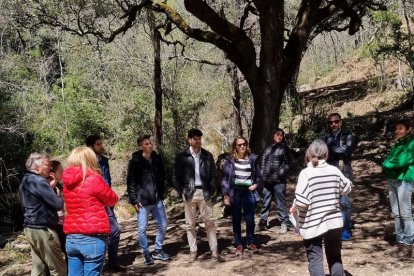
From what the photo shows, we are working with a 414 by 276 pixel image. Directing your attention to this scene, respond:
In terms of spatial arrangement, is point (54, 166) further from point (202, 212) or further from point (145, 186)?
point (202, 212)

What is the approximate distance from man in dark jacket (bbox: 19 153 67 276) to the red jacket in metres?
0.41

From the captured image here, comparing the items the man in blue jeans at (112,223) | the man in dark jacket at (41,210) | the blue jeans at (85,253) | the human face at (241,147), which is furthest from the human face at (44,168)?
the human face at (241,147)

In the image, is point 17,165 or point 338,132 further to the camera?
point 17,165

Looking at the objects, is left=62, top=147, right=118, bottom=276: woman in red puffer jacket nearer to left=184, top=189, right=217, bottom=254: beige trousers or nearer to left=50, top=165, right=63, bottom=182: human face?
left=50, top=165, right=63, bottom=182: human face

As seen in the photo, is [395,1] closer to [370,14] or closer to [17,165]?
[370,14]

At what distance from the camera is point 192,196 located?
5.89 metres

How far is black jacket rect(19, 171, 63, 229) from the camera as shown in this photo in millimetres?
4414

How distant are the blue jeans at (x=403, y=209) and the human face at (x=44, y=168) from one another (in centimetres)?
409

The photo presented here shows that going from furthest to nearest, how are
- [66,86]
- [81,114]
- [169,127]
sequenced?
[66,86] → [81,114] → [169,127]

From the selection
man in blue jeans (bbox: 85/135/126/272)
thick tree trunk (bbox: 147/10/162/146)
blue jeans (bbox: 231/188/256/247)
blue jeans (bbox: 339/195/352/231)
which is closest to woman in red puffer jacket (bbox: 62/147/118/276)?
man in blue jeans (bbox: 85/135/126/272)

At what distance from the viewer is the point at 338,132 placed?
6.33m

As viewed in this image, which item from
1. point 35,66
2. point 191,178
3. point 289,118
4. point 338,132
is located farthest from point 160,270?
point 35,66

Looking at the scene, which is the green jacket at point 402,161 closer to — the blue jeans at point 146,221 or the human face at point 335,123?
the human face at point 335,123

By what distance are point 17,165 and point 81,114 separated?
8.23 metres
